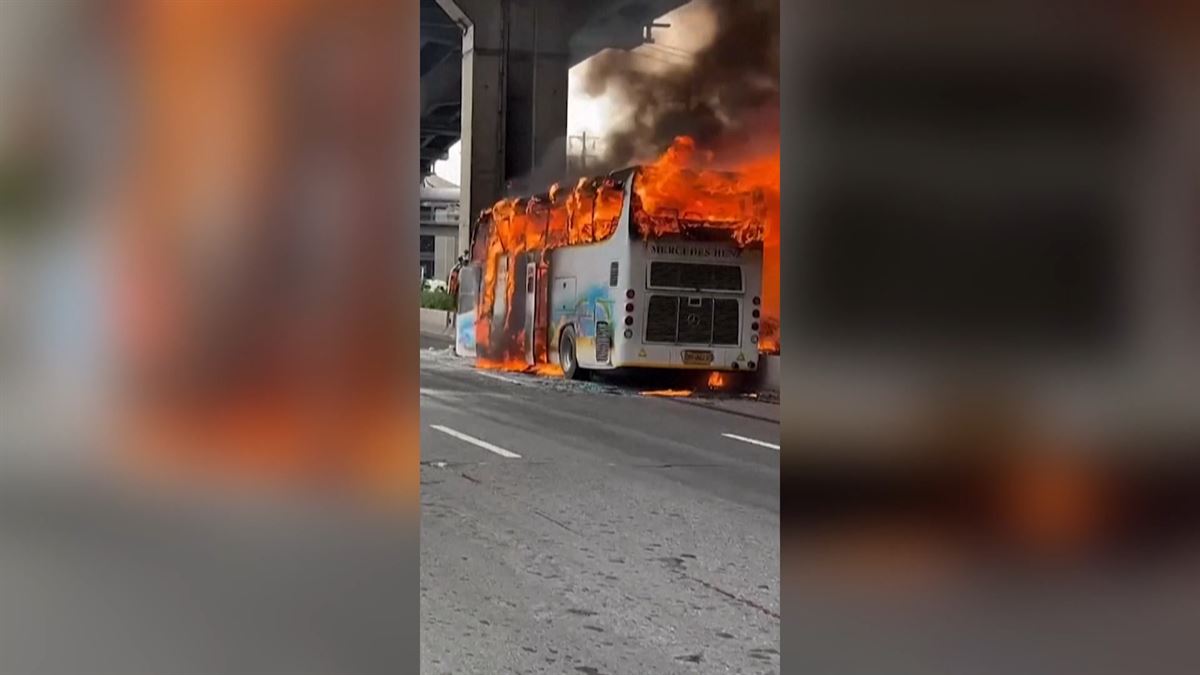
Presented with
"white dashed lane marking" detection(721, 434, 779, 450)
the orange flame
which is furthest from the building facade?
the orange flame

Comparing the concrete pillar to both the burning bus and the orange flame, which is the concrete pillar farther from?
the burning bus

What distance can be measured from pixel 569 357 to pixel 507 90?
13.3ft

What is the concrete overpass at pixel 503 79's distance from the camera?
3408mm

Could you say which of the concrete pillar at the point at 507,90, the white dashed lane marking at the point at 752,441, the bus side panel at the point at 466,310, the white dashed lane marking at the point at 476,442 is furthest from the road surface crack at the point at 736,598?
the white dashed lane marking at the point at 752,441

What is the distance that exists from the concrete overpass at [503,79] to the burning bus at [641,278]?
190 centimetres

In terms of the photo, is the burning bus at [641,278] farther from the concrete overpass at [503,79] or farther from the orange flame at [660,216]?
the concrete overpass at [503,79]
